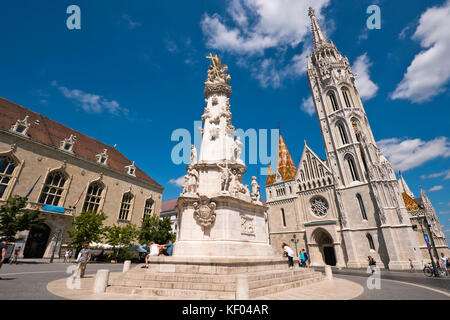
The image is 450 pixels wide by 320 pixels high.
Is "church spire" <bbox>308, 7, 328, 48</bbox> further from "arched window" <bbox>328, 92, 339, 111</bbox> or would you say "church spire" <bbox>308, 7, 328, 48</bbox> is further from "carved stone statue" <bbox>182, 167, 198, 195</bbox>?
"carved stone statue" <bbox>182, 167, 198, 195</bbox>

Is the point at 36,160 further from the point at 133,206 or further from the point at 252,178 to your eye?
the point at 252,178

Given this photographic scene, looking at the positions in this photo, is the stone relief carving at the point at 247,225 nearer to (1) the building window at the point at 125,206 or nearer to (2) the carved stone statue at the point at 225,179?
(2) the carved stone statue at the point at 225,179

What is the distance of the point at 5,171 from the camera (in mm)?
20859

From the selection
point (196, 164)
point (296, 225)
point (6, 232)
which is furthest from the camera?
point (296, 225)

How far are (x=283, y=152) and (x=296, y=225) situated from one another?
17919 mm

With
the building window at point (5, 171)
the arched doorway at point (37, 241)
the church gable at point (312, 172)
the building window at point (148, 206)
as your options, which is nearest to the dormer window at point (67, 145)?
the building window at point (5, 171)

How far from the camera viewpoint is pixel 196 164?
10414 millimetres

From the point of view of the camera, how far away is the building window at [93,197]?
26805 millimetres

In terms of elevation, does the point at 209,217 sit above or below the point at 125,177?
below

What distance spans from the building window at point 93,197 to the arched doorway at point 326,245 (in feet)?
106

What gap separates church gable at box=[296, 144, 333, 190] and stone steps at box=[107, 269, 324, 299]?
3050cm

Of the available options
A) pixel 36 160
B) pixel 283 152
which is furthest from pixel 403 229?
pixel 36 160

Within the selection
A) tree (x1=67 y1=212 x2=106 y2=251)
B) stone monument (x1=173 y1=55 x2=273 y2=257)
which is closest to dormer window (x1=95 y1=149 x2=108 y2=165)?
tree (x1=67 y1=212 x2=106 y2=251)

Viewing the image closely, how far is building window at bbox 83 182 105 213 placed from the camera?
2680cm
